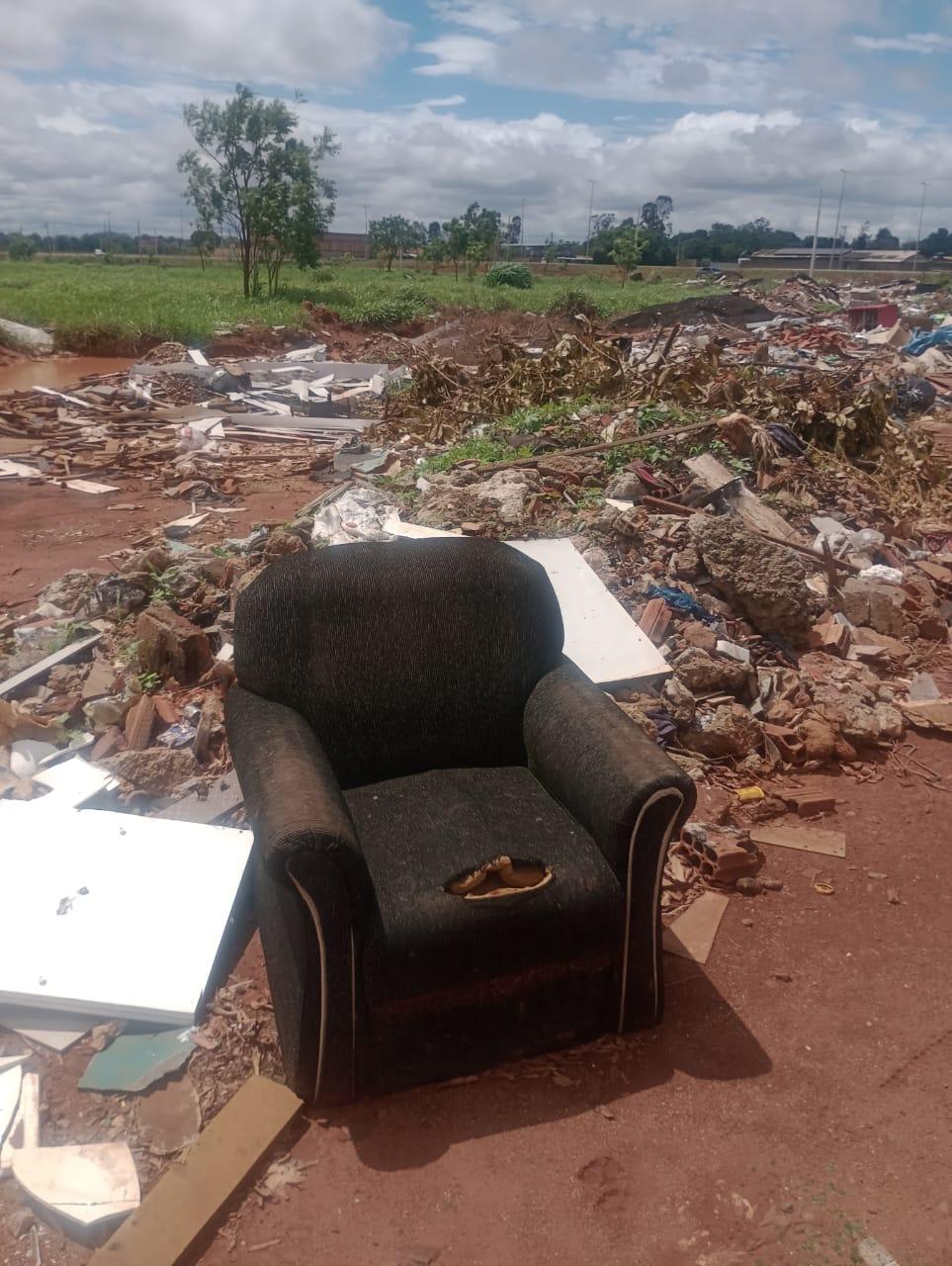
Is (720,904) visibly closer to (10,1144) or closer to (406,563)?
(406,563)

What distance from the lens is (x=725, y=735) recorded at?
4105 millimetres

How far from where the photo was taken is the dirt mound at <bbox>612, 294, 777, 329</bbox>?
2355cm

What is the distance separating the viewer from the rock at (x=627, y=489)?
262 inches

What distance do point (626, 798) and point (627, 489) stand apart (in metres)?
4.57

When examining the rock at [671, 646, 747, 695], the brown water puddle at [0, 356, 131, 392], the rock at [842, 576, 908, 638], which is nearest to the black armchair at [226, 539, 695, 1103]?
the rock at [671, 646, 747, 695]

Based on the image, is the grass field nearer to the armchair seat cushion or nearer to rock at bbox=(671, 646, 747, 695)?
rock at bbox=(671, 646, 747, 695)

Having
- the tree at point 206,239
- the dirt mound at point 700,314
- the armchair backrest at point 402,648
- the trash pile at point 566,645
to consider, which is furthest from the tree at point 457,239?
the armchair backrest at point 402,648

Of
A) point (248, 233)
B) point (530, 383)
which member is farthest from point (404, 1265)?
point (248, 233)

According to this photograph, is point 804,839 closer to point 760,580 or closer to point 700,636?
point 700,636

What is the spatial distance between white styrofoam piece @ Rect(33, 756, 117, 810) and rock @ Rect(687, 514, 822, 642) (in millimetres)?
3448

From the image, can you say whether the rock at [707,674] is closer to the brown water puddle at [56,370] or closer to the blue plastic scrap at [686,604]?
the blue plastic scrap at [686,604]

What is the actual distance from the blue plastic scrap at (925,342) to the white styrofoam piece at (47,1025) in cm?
1979

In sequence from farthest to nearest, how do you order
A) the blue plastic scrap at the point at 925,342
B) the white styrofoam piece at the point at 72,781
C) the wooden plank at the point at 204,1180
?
the blue plastic scrap at the point at 925,342 → the white styrofoam piece at the point at 72,781 → the wooden plank at the point at 204,1180

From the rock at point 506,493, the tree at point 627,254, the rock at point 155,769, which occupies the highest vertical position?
the tree at point 627,254
